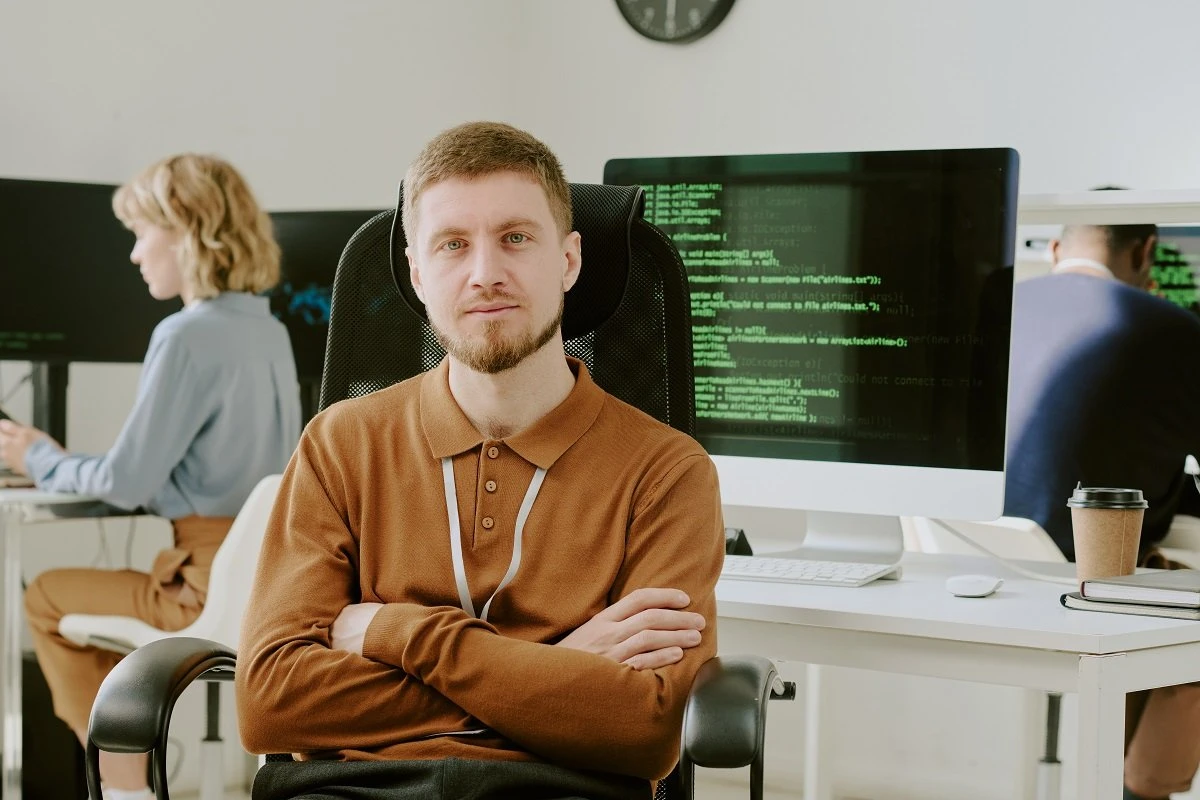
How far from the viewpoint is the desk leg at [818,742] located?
2.34 m

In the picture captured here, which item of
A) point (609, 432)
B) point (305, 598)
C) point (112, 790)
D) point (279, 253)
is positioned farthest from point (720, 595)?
point (279, 253)

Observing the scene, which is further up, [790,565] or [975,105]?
[975,105]

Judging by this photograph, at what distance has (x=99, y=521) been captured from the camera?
3.21m

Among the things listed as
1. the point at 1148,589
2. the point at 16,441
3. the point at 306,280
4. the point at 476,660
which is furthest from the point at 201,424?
the point at 1148,589

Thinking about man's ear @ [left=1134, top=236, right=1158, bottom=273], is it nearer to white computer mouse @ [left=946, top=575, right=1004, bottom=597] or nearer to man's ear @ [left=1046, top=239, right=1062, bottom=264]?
man's ear @ [left=1046, top=239, right=1062, bottom=264]

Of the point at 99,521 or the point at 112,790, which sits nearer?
the point at 112,790

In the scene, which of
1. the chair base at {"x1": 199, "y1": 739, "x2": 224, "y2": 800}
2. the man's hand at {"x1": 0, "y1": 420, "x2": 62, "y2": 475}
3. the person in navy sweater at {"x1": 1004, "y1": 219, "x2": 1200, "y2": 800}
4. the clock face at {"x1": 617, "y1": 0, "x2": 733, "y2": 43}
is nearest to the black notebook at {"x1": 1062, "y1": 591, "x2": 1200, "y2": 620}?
the person in navy sweater at {"x1": 1004, "y1": 219, "x2": 1200, "y2": 800}

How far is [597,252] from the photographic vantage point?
1.54 metres

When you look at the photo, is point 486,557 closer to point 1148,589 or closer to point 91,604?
point 1148,589

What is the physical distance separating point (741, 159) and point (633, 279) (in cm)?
47

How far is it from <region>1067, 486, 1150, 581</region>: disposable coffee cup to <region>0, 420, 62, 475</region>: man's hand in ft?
6.45

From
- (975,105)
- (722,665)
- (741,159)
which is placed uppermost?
(975,105)

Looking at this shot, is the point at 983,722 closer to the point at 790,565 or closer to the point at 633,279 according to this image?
the point at 790,565

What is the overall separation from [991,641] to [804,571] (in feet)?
1.17
